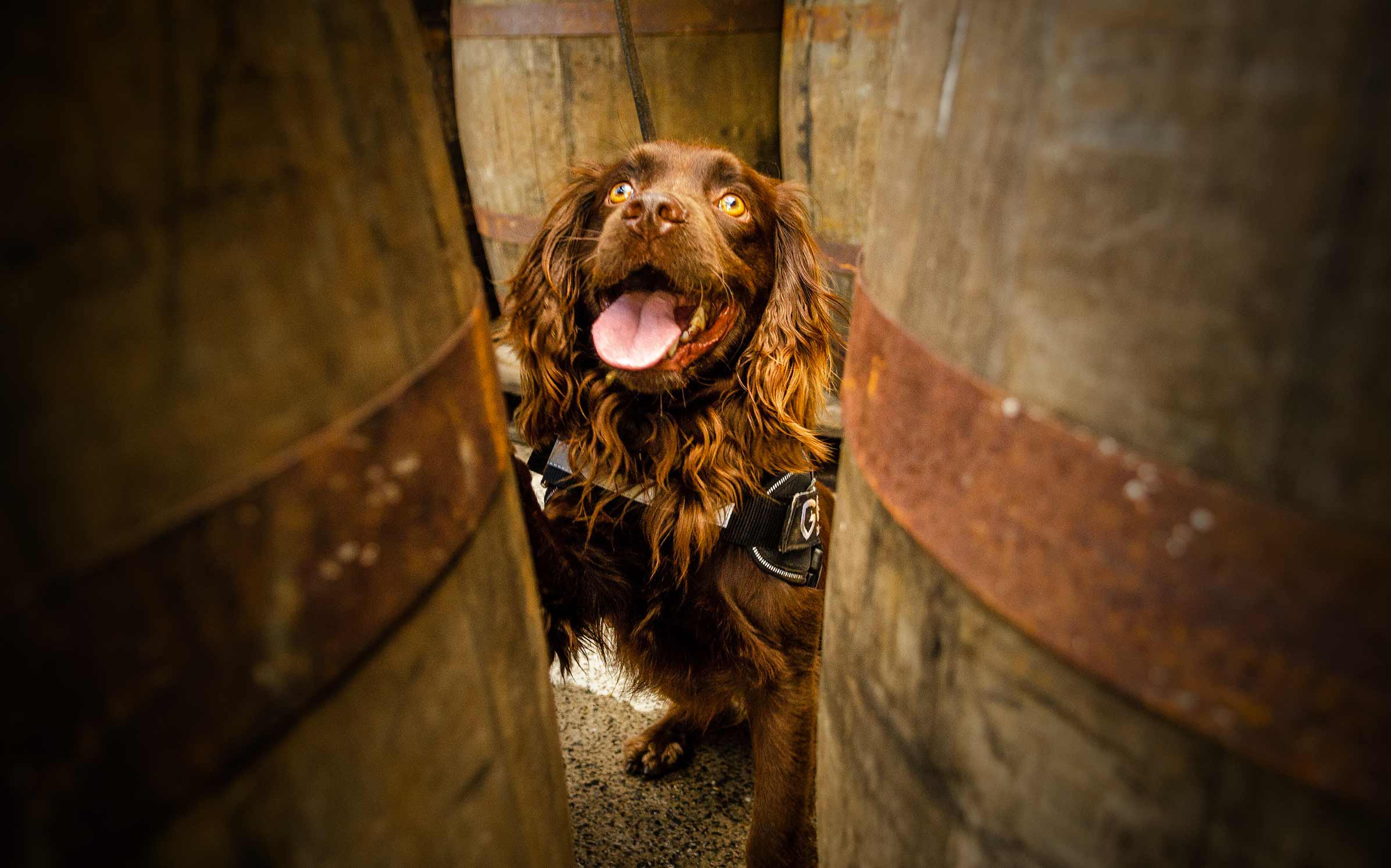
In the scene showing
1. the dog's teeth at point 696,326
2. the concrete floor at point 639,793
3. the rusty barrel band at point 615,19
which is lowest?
the concrete floor at point 639,793

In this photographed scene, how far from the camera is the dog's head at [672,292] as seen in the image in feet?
5.85

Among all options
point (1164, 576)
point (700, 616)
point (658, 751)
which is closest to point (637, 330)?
point (700, 616)

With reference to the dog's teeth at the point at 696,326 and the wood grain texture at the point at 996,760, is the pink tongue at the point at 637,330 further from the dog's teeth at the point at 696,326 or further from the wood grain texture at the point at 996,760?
the wood grain texture at the point at 996,760

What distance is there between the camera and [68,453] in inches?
17.5

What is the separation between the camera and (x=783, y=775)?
5.72 ft

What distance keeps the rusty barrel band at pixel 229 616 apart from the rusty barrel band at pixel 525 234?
2.32m

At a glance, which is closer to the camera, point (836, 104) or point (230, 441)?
point (230, 441)

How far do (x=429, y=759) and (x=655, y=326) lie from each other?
1259 millimetres

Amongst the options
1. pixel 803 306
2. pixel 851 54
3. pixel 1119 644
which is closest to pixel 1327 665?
pixel 1119 644

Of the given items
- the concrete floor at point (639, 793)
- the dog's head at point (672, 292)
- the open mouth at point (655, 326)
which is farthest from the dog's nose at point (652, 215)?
the concrete floor at point (639, 793)

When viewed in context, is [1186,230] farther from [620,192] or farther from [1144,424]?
[620,192]

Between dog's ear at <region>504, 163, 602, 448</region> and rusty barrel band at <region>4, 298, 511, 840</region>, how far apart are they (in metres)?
1.31

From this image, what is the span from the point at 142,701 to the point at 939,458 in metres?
0.60

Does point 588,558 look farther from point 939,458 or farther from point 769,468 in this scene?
point 939,458
